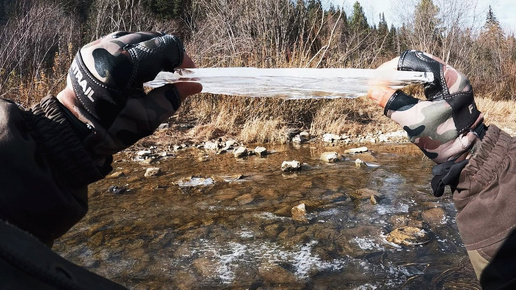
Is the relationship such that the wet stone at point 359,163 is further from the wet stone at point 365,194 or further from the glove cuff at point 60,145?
the glove cuff at point 60,145

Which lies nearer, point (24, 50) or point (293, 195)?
point (293, 195)

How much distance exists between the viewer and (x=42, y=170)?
0.63 metres

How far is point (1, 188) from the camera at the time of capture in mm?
562

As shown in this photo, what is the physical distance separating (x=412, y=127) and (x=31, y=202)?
963mm

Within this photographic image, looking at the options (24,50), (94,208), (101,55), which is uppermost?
(101,55)

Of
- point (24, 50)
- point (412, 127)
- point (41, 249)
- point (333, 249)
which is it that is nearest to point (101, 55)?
point (41, 249)

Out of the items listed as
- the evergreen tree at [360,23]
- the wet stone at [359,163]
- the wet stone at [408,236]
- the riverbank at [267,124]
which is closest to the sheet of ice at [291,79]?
the wet stone at [408,236]

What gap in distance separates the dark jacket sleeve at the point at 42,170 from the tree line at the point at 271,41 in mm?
5900

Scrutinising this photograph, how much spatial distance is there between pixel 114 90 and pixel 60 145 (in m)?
0.18

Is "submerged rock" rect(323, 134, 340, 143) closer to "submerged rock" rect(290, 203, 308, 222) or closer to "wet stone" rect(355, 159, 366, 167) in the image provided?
"wet stone" rect(355, 159, 366, 167)

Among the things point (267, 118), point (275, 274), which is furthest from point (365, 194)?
point (267, 118)

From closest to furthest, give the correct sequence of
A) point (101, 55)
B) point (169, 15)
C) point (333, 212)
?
point (101, 55), point (333, 212), point (169, 15)

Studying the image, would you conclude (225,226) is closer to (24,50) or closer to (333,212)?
(333,212)

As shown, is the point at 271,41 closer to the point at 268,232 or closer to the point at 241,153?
the point at 241,153
